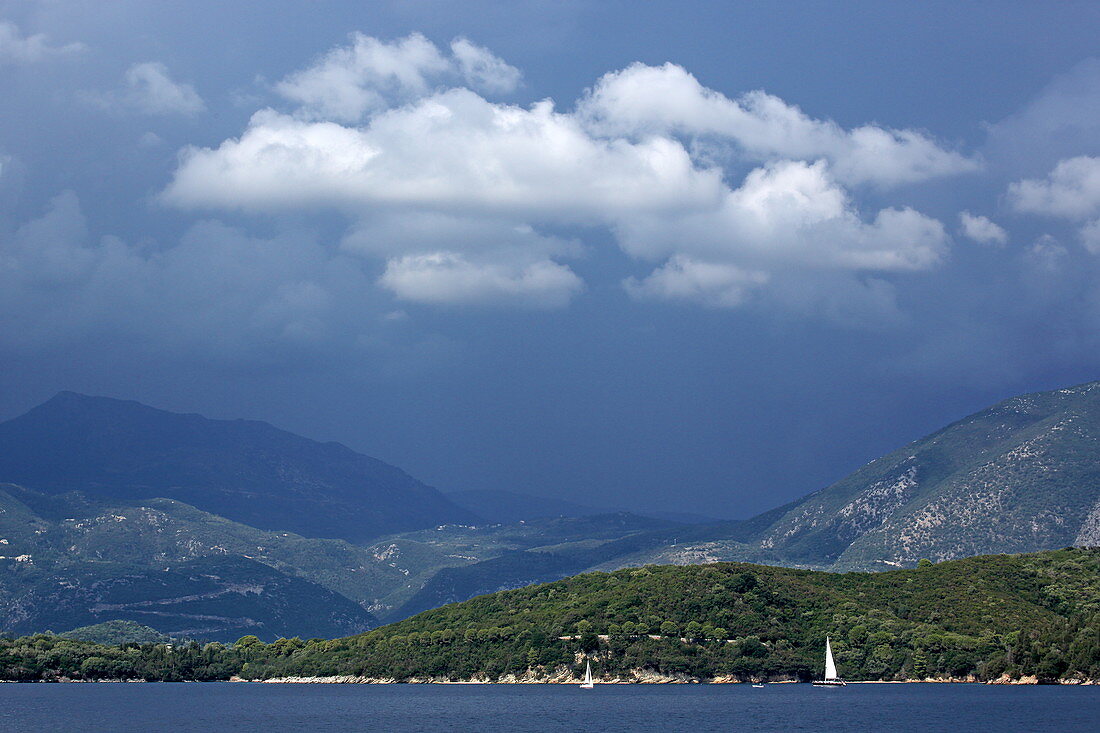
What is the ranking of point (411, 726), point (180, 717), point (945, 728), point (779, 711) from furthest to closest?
point (180, 717), point (779, 711), point (411, 726), point (945, 728)

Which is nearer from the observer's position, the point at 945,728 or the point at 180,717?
the point at 945,728

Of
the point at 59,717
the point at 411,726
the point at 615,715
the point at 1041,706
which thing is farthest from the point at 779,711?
the point at 59,717

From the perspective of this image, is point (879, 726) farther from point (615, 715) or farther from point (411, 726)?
point (411, 726)

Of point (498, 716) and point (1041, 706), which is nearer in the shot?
point (1041, 706)

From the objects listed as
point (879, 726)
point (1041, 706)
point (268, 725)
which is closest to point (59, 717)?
point (268, 725)

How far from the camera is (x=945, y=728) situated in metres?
150

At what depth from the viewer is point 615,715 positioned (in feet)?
587

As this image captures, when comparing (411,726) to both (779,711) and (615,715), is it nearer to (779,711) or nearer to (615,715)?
(615,715)

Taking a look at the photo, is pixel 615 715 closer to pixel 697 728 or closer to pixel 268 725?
pixel 697 728

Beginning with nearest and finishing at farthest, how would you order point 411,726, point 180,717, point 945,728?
point 945,728 → point 411,726 → point 180,717

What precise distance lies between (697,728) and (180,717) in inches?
3315

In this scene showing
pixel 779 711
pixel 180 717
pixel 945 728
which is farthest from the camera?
pixel 180 717

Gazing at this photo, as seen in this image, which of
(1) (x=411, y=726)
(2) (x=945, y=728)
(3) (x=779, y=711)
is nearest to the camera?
(2) (x=945, y=728)

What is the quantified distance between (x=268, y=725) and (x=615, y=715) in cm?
4868
